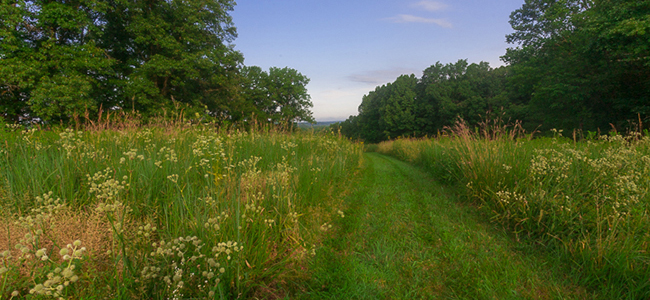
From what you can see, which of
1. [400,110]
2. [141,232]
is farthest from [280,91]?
[141,232]

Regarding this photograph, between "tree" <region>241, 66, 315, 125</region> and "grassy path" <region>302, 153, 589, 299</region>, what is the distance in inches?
1284

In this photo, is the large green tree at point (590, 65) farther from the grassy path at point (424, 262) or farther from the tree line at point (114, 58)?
the tree line at point (114, 58)

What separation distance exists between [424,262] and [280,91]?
36709 millimetres

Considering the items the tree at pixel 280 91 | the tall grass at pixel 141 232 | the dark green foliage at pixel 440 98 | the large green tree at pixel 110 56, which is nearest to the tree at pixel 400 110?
the dark green foliage at pixel 440 98

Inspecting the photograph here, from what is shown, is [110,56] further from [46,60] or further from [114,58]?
[46,60]

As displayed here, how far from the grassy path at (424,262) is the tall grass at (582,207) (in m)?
0.31

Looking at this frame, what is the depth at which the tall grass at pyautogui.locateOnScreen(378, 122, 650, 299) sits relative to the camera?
2051 mm

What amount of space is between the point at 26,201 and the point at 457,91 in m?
43.8

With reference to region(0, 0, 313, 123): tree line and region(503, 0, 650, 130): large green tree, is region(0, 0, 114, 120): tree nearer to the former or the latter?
region(0, 0, 313, 123): tree line

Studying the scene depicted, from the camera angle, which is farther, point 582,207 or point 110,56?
point 110,56

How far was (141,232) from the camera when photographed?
4.81ft

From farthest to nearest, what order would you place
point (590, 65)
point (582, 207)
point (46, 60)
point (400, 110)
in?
point (400, 110)
point (590, 65)
point (46, 60)
point (582, 207)

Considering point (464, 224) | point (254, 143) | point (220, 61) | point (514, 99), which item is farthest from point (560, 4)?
point (220, 61)

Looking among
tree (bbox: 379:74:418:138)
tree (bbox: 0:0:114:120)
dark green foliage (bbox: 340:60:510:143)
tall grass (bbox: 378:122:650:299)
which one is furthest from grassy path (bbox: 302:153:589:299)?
tree (bbox: 379:74:418:138)
